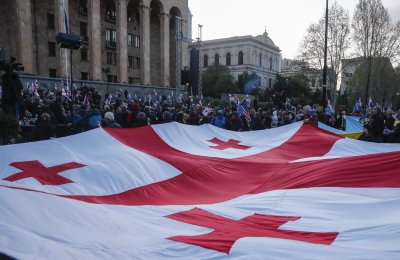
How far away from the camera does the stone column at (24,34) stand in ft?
97.7

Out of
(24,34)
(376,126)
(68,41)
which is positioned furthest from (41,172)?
(24,34)

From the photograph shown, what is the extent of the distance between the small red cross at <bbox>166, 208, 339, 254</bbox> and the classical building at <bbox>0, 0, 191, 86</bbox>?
24628 millimetres

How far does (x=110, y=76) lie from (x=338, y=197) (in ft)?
132

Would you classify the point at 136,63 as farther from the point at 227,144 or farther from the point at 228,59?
the point at 227,144

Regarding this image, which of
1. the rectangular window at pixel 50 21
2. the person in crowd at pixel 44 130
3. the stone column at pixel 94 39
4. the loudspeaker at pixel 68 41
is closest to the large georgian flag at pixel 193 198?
the person in crowd at pixel 44 130

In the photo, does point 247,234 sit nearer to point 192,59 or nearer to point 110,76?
point 192,59

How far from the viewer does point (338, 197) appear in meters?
4.01

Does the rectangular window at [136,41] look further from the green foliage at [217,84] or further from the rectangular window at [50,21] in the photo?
the green foliage at [217,84]

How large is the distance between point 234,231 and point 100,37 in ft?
121

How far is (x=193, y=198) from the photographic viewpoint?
15.1 feet

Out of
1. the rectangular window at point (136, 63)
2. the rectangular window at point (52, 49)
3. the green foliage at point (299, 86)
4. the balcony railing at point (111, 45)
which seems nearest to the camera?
the rectangular window at point (52, 49)

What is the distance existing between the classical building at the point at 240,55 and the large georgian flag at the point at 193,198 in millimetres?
71868

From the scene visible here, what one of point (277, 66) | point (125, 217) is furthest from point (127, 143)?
point (277, 66)

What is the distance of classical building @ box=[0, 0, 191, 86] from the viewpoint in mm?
31016
